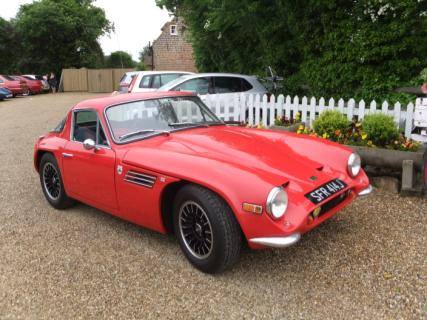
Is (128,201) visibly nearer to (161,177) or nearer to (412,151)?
(161,177)

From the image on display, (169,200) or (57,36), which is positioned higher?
(57,36)

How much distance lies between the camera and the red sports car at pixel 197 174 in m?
2.99

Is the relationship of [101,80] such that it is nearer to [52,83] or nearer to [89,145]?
[52,83]

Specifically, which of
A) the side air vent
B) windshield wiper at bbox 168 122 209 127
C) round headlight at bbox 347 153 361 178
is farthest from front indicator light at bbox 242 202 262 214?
windshield wiper at bbox 168 122 209 127

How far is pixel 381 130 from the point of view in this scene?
5.42 metres

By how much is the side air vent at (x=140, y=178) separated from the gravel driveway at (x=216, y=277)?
0.70m

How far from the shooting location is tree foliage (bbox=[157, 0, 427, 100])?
722 centimetres

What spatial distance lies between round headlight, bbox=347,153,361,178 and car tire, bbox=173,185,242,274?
1289 millimetres

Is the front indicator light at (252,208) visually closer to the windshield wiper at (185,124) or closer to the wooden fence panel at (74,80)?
the windshield wiper at (185,124)

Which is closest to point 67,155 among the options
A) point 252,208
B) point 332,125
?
point 252,208

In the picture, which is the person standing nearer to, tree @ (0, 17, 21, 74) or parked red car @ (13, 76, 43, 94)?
parked red car @ (13, 76, 43, 94)

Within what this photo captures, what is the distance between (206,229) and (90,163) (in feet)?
5.26

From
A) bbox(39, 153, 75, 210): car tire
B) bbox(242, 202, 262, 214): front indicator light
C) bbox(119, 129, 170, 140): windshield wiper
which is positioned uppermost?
bbox(119, 129, 170, 140): windshield wiper

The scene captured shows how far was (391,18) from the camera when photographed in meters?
7.28
